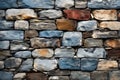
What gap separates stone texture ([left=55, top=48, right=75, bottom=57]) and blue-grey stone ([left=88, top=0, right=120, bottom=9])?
520mm

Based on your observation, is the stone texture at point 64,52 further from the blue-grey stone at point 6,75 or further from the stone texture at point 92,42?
the blue-grey stone at point 6,75

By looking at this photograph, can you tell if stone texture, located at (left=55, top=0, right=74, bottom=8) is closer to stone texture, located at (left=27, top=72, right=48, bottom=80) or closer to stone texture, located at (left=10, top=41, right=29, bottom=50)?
stone texture, located at (left=10, top=41, right=29, bottom=50)

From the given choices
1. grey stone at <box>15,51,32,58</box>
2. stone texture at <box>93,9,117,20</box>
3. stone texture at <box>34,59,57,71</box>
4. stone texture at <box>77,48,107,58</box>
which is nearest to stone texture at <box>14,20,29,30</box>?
grey stone at <box>15,51,32,58</box>

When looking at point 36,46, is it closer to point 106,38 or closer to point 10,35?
point 10,35

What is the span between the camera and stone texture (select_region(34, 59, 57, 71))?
119 inches

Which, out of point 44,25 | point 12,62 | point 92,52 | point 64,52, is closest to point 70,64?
point 64,52

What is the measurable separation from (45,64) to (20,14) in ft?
2.00

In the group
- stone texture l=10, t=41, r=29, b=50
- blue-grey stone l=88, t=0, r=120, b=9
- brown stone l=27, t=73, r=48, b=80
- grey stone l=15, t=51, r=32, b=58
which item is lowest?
brown stone l=27, t=73, r=48, b=80

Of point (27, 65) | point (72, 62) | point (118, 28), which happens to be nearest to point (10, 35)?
point (27, 65)

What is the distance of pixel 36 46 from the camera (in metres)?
3.04

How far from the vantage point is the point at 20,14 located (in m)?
3.04

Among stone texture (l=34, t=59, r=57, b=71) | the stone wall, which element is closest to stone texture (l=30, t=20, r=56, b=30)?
the stone wall

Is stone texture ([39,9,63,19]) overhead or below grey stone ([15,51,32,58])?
overhead

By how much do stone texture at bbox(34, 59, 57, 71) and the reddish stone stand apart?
0.52 metres
